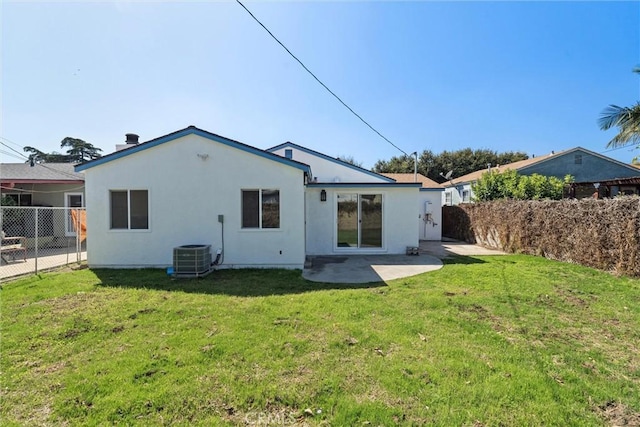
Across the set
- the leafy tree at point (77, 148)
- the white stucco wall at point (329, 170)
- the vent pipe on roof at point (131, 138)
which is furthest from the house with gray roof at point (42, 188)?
the leafy tree at point (77, 148)

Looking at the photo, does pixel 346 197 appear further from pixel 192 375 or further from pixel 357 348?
pixel 192 375

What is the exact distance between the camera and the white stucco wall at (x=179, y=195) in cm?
904

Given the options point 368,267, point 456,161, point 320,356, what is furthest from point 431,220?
point 456,161

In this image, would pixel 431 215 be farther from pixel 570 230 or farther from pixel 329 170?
pixel 570 230

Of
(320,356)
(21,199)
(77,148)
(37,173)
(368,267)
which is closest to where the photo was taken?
(320,356)

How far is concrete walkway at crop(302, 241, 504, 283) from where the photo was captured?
26.8ft

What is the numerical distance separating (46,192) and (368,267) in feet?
53.8

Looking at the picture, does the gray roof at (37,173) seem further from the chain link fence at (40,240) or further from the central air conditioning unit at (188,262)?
→ the central air conditioning unit at (188,262)

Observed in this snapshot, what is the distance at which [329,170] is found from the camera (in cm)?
1561

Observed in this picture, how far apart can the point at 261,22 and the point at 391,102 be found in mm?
9088

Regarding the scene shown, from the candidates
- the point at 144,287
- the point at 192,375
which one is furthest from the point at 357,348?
the point at 144,287

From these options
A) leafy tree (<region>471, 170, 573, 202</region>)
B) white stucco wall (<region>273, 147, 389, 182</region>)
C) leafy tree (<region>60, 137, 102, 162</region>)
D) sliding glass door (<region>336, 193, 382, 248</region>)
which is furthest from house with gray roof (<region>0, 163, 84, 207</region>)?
leafy tree (<region>60, 137, 102, 162</region>)

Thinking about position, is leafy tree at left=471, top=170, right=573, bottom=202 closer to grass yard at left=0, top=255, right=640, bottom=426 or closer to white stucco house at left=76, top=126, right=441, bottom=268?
grass yard at left=0, top=255, right=640, bottom=426

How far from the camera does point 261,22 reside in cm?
800
